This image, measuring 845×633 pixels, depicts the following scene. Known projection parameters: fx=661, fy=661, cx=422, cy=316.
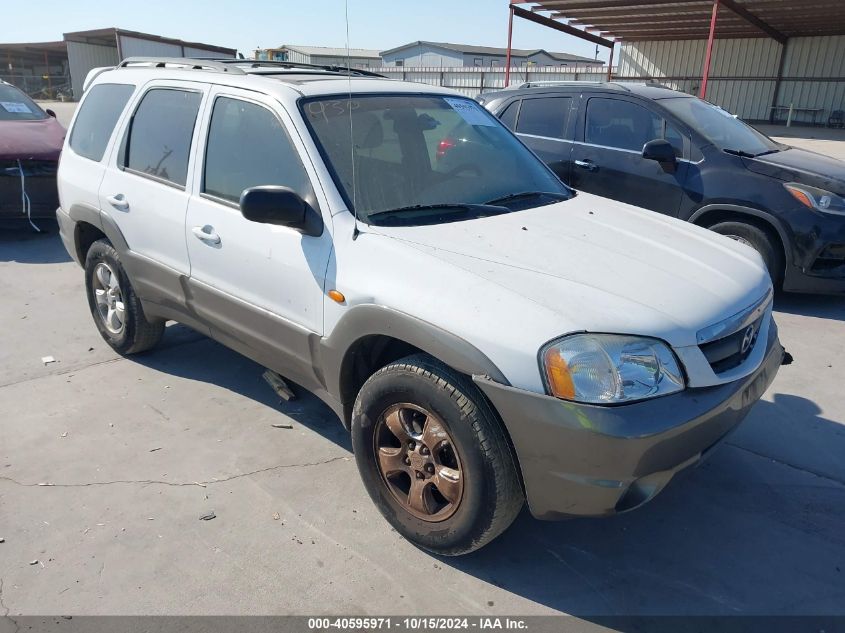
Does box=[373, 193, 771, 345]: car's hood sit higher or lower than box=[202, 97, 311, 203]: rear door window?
lower

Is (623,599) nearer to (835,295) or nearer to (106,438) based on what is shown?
(106,438)

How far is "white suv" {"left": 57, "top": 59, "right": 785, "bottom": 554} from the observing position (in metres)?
2.23

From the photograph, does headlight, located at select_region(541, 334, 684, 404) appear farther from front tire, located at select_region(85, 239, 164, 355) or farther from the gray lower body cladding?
the gray lower body cladding

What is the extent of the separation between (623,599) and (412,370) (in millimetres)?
1191

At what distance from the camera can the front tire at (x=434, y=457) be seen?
236 cm

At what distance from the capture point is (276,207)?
2.72 meters

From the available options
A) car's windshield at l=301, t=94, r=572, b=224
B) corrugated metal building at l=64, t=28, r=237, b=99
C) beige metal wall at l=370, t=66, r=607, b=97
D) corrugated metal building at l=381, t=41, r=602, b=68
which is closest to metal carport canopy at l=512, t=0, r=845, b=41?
beige metal wall at l=370, t=66, r=607, b=97

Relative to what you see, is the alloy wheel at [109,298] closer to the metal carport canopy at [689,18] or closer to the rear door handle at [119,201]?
the rear door handle at [119,201]

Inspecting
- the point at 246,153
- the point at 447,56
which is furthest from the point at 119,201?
the point at 447,56

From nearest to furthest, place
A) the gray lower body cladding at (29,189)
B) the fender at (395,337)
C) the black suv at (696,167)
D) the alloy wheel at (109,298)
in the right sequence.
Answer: the fender at (395,337) < the alloy wheel at (109,298) < the black suv at (696,167) < the gray lower body cladding at (29,189)

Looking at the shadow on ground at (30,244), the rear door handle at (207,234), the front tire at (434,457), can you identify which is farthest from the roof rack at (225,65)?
the shadow on ground at (30,244)

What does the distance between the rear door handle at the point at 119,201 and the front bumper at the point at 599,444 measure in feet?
9.05

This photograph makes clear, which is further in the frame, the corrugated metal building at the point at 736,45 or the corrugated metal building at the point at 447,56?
the corrugated metal building at the point at 447,56

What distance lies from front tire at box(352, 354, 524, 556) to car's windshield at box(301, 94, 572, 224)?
0.78 metres
